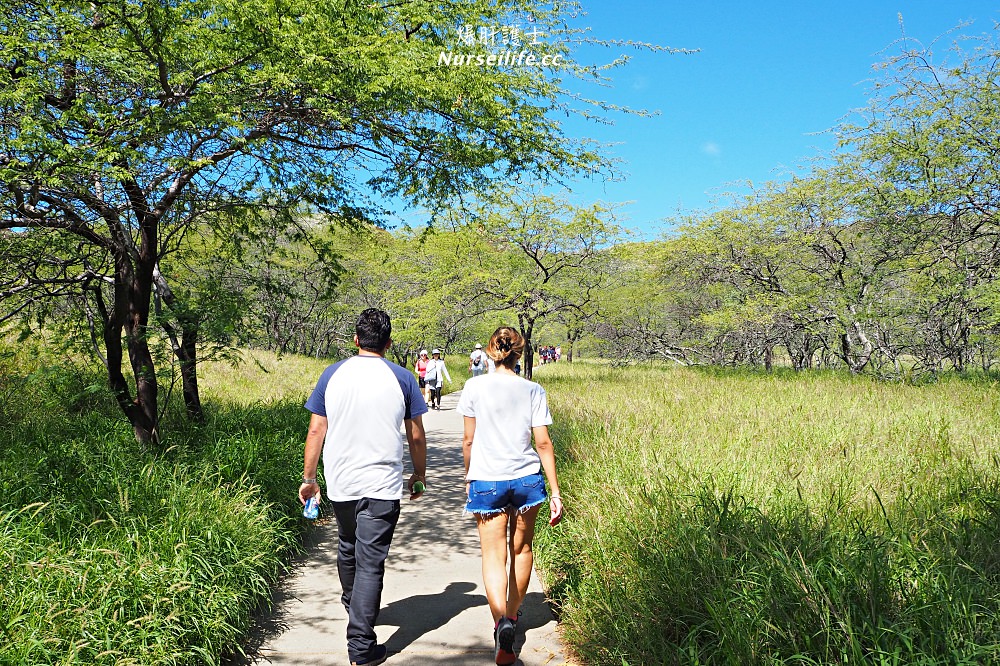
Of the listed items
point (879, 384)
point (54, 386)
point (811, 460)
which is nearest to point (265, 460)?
point (54, 386)

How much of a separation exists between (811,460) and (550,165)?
13.9ft

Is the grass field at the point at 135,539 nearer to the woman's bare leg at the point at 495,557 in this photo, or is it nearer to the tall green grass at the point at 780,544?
the woman's bare leg at the point at 495,557

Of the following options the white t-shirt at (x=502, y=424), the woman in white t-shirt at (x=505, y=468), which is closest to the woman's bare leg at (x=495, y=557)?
the woman in white t-shirt at (x=505, y=468)

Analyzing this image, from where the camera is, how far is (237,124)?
5.68 meters

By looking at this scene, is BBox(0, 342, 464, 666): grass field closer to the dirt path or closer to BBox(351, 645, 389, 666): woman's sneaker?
the dirt path

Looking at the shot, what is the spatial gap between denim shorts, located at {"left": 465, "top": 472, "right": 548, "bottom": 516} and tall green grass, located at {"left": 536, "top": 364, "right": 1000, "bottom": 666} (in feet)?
2.21

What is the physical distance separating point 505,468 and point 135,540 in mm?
2505

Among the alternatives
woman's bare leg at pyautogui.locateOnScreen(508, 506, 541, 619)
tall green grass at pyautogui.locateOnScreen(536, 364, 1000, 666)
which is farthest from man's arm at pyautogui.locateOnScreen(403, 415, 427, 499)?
tall green grass at pyautogui.locateOnScreen(536, 364, 1000, 666)

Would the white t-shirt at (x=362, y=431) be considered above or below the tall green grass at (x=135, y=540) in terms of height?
above

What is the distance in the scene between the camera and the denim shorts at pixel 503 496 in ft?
11.7

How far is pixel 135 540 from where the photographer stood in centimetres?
389

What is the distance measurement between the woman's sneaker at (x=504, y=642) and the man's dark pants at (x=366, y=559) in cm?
72

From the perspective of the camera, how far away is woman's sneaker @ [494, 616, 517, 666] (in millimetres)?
3367

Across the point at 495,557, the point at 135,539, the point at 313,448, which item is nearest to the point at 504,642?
the point at 495,557
